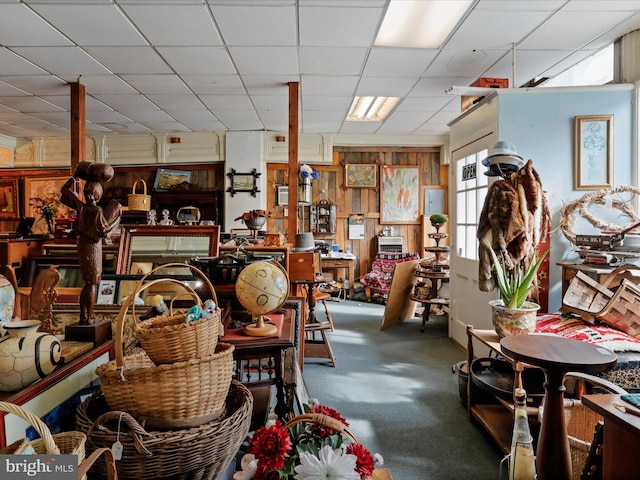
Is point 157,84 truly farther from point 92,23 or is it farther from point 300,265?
point 300,265

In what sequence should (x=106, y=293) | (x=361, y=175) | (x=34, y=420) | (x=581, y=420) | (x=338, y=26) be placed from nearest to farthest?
(x=34, y=420), (x=581, y=420), (x=106, y=293), (x=338, y=26), (x=361, y=175)

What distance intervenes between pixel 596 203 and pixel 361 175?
4368 millimetres

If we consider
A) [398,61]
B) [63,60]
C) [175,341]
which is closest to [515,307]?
[175,341]

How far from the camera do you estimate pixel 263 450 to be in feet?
3.22

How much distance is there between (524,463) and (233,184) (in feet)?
19.4

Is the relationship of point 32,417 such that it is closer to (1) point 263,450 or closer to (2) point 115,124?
(1) point 263,450

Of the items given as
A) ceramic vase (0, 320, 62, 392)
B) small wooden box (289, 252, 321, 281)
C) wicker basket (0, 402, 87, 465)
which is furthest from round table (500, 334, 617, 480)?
small wooden box (289, 252, 321, 281)

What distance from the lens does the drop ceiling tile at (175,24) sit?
2.82 metres

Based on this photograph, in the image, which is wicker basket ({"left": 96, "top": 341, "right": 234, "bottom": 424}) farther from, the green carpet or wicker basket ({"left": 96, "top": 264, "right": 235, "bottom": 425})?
the green carpet

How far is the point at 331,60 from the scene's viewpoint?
12.3 feet

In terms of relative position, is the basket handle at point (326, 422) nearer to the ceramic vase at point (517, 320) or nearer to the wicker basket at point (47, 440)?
the wicker basket at point (47, 440)

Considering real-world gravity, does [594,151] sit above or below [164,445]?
above

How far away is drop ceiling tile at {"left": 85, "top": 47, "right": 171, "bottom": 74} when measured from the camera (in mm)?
3500

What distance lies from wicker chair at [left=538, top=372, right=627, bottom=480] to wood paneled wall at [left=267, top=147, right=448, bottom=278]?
5132 millimetres
